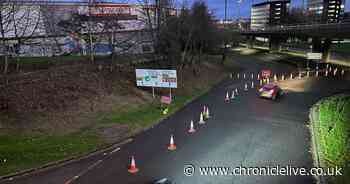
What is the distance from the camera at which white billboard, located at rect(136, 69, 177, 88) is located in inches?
896

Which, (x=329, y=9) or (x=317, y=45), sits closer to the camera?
(x=317, y=45)

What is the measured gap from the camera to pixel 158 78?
23234 mm

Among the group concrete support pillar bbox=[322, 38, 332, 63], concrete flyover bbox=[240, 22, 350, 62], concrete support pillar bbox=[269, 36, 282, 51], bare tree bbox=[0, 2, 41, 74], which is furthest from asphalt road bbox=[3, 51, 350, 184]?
concrete support pillar bbox=[269, 36, 282, 51]

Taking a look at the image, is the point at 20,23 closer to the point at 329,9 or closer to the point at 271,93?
the point at 271,93

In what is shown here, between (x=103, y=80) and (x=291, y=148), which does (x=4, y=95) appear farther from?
(x=291, y=148)

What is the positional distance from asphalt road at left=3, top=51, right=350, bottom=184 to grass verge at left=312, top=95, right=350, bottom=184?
0.81 m

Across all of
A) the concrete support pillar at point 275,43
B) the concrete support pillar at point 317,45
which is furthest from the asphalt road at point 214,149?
the concrete support pillar at point 275,43

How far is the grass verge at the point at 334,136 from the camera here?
12.4 meters

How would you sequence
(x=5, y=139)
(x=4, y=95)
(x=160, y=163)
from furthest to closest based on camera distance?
(x=4, y=95)
(x=5, y=139)
(x=160, y=163)

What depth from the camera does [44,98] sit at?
62.8ft

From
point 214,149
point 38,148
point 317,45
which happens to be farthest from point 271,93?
point 317,45

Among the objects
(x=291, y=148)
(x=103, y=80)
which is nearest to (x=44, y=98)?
(x=103, y=80)

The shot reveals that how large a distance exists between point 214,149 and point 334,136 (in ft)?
23.5

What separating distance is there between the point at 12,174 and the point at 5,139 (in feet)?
12.4
